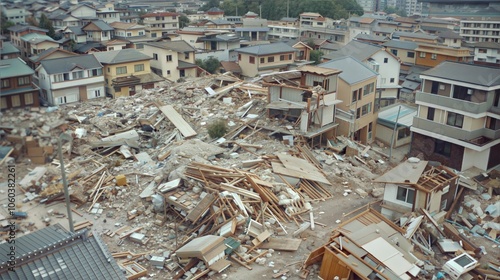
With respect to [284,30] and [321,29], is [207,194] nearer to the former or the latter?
[321,29]

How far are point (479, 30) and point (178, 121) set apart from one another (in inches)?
983

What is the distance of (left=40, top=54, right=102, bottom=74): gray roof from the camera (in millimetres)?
18391

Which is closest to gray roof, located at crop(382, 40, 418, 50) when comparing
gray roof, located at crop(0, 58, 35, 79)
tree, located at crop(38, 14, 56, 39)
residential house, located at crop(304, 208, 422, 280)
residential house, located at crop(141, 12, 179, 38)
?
residential house, located at crop(141, 12, 179, 38)

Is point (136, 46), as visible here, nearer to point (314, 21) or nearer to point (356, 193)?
point (314, 21)

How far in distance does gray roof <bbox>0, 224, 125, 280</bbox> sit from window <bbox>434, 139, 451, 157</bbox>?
1318 centimetres

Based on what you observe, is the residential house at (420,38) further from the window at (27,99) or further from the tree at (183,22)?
the window at (27,99)

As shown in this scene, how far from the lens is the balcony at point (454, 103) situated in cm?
1408

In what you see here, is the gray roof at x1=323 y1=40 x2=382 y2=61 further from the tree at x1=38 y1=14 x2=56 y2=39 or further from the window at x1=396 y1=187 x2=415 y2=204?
the tree at x1=38 y1=14 x2=56 y2=39

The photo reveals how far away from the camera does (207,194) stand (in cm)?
1049

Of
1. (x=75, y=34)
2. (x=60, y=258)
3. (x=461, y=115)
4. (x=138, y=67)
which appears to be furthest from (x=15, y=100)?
(x=75, y=34)

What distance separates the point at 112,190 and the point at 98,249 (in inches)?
261

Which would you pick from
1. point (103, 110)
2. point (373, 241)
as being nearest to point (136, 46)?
point (103, 110)

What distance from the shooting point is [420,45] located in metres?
29.2

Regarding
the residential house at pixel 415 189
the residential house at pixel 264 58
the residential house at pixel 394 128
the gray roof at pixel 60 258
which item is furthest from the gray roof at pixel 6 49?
the residential house at pixel 264 58
